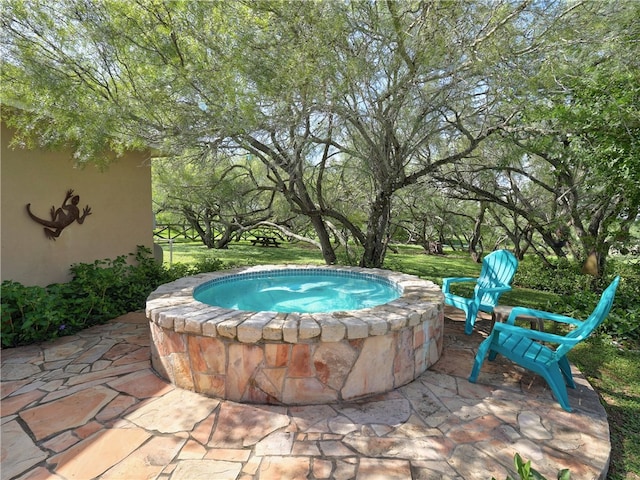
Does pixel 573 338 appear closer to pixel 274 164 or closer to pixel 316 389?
pixel 316 389

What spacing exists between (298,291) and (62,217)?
3.50 m

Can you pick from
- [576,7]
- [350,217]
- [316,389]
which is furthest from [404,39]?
[350,217]

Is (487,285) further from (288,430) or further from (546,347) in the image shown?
(288,430)

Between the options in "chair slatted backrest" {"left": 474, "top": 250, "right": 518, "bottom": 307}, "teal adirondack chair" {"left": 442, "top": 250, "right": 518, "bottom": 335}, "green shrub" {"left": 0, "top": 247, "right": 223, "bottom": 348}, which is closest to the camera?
"green shrub" {"left": 0, "top": 247, "right": 223, "bottom": 348}

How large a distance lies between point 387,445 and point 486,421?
A: 81 cm

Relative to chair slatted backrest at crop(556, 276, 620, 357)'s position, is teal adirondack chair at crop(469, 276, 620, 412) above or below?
below

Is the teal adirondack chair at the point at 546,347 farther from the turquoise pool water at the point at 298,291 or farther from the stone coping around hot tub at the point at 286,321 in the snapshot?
the turquoise pool water at the point at 298,291

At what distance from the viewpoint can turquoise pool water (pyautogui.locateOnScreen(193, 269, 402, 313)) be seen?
4.51 m

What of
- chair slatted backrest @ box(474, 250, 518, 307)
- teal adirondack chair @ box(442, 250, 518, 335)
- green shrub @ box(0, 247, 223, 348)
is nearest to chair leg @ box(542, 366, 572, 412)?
teal adirondack chair @ box(442, 250, 518, 335)

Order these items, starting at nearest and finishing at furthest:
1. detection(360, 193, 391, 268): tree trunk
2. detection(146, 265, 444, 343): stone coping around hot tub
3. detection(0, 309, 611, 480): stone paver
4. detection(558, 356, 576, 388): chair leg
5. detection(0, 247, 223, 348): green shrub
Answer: detection(0, 309, 611, 480): stone paver < detection(146, 265, 444, 343): stone coping around hot tub < detection(558, 356, 576, 388): chair leg < detection(0, 247, 223, 348): green shrub < detection(360, 193, 391, 268): tree trunk

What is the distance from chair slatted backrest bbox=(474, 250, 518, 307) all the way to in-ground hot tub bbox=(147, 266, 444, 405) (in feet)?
5.78

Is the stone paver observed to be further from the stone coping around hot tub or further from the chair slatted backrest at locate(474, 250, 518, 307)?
the chair slatted backrest at locate(474, 250, 518, 307)

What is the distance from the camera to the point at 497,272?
4.74m

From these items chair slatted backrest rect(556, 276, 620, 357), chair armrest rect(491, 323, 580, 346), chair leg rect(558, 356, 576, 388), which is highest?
chair slatted backrest rect(556, 276, 620, 357)
